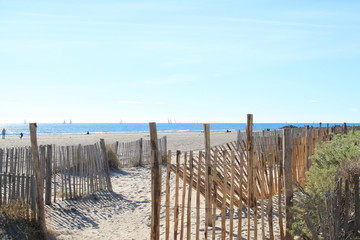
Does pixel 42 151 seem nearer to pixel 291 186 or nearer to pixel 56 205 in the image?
pixel 56 205

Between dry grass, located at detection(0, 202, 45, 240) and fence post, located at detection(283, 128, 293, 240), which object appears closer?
fence post, located at detection(283, 128, 293, 240)

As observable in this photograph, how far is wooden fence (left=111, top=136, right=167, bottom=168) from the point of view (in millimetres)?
14949

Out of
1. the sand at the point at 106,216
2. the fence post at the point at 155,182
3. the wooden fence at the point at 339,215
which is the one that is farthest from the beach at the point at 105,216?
the wooden fence at the point at 339,215

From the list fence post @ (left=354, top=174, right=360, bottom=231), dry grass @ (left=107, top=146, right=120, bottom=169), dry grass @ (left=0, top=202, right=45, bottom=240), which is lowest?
dry grass @ (left=0, top=202, right=45, bottom=240)

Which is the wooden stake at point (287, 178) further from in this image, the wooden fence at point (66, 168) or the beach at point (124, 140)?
the beach at point (124, 140)

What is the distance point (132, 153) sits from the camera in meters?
15.4

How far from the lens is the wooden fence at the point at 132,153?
14.9 m

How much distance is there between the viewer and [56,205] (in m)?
8.59

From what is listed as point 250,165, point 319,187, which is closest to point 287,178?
point 319,187

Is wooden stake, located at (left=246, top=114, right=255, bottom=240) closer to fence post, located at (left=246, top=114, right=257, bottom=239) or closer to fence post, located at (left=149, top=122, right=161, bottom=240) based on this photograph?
fence post, located at (left=246, top=114, right=257, bottom=239)

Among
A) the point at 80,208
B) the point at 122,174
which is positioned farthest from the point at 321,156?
the point at 122,174

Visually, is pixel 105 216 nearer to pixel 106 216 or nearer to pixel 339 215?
pixel 106 216

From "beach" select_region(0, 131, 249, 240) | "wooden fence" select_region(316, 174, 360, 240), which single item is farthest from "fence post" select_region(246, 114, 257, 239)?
"beach" select_region(0, 131, 249, 240)

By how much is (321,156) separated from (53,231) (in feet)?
14.7
